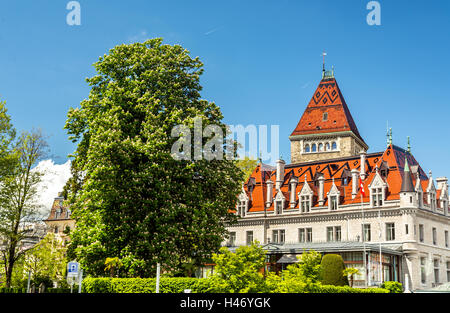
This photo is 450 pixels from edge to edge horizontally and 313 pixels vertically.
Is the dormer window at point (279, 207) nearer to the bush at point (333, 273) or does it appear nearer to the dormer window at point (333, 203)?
the dormer window at point (333, 203)

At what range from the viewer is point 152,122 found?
108ft

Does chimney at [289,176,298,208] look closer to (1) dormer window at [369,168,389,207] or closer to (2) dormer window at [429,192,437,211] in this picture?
(1) dormer window at [369,168,389,207]

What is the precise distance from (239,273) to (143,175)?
9531mm

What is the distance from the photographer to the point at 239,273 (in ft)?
84.1

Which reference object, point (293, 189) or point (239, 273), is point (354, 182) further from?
point (239, 273)

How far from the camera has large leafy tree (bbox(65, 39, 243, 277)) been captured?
3128 cm

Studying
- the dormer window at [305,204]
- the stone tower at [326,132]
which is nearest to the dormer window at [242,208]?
the dormer window at [305,204]

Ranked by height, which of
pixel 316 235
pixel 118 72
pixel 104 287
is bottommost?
pixel 104 287

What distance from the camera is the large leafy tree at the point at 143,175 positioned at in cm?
3128

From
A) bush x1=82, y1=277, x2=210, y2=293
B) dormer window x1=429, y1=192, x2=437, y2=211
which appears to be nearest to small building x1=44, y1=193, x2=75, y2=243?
dormer window x1=429, y1=192, x2=437, y2=211

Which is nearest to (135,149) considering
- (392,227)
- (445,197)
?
(392,227)
